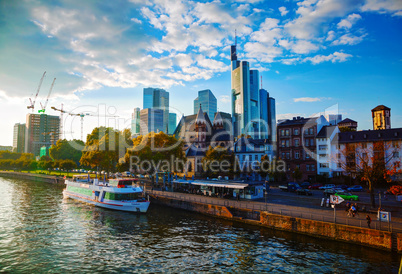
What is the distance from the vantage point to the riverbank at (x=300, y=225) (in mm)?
25375

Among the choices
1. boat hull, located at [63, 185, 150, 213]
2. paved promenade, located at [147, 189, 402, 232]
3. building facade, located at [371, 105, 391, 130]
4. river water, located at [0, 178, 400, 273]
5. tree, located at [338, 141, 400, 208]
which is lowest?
river water, located at [0, 178, 400, 273]

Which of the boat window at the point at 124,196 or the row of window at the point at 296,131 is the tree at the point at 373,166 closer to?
the row of window at the point at 296,131

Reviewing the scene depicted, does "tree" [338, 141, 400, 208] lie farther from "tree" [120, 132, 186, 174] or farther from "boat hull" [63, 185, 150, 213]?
"tree" [120, 132, 186, 174]

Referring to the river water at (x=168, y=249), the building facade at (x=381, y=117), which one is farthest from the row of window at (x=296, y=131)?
the building facade at (x=381, y=117)

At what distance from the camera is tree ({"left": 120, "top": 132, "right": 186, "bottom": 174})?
6838 centimetres

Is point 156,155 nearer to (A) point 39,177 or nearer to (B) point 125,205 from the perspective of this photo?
(B) point 125,205

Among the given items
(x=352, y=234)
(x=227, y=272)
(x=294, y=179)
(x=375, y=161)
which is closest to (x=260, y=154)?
(x=294, y=179)

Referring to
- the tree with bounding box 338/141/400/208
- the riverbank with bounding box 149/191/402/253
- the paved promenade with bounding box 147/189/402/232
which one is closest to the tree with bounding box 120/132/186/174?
the riverbank with bounding box 149/191/402/253

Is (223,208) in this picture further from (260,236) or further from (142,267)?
(142,267)

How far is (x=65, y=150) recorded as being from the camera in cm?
15525

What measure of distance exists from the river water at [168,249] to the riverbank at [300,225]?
0.89 meters

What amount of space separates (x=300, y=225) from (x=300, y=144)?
53.3 metres

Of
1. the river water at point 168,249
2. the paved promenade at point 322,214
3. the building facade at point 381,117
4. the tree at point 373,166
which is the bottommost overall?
the river water at point 168,249

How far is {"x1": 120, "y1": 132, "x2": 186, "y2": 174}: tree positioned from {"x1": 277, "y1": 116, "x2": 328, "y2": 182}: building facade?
111ft
